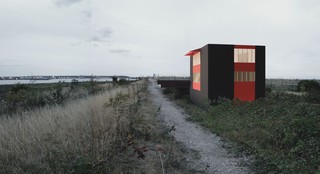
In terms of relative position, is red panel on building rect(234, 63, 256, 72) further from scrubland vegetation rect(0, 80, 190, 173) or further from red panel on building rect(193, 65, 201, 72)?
scrubland vegetation rect(0, 80, 190, 173)

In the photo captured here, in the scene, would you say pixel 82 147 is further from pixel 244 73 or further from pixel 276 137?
pixel 244 73

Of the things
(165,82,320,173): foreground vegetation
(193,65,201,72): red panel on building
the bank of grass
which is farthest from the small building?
the bank of grass

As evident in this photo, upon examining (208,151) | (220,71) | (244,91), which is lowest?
(208,151)

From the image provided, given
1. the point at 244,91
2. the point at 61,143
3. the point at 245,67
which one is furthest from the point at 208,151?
the point at 245,67

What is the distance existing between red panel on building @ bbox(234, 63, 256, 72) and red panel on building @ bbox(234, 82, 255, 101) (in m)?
0.83

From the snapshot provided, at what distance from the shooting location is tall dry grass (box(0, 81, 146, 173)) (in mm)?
3004

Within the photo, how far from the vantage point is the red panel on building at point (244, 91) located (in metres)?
13.1

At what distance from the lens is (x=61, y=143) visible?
3.73 m

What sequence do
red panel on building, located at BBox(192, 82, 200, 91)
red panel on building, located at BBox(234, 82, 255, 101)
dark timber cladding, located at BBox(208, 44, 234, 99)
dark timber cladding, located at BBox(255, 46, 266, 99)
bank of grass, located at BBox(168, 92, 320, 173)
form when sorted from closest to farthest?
bank of grass, located at BBox(168, 92, 320, 173)
dark timber cladding, located at BBox(208, 44, 234, 99)
red panel on building, located at BBox(234, 82, 255, 101)
dark timber cladding, located at BBox(255, 46, 266, 99)
red panel on building, located at BBox(192, 82, 200, 91)

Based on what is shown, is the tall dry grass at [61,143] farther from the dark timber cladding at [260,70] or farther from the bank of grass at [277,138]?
the dark timber cladding at [260,70]

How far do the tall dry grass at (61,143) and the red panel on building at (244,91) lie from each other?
29.7ft

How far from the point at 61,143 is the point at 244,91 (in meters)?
11.7

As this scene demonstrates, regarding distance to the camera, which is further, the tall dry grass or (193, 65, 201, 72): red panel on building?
(193, 65, 201, 72): red panel on building

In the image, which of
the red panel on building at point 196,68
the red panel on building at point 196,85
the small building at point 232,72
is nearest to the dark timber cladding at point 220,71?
the small building at point 232,72
